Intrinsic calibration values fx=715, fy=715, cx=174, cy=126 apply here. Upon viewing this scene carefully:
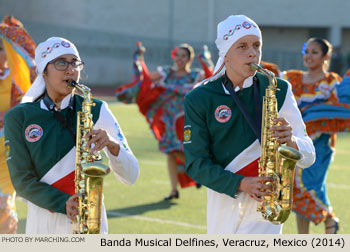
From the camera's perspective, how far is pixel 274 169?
3.90 m

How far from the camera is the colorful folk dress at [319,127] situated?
7051 mm

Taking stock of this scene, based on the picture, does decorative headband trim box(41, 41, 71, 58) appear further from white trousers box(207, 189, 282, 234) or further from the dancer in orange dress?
the dancer in orange dress

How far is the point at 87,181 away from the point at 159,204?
18.9 ft

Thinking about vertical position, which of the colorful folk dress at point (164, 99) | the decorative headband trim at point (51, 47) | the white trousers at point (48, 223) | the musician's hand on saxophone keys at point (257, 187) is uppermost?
the colorful folk dress at point (164, 99)

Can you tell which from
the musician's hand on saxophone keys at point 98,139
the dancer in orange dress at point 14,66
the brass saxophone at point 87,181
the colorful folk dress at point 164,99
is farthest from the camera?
the colorful folk dress at point 164,99

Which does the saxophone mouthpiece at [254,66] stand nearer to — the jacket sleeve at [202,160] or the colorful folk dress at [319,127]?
the jacket sleeve at [202,160]

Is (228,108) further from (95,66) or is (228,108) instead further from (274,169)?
(95,66)

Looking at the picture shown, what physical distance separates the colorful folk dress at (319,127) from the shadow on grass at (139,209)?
2347mm

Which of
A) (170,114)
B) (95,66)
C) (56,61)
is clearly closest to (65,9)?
(95,66)

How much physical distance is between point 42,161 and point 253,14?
38.0 m

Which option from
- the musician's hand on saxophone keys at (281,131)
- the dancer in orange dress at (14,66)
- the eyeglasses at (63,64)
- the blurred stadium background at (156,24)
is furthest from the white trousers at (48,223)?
the blurred stadium background at (156,24)

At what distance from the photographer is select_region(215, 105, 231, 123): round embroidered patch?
4117mm

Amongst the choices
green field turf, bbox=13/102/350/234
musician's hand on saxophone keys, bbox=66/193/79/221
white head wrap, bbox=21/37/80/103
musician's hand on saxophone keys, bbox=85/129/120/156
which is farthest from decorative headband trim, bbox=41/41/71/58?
green field turf, bbox=13/102/350/234

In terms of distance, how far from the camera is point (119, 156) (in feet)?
13.3
